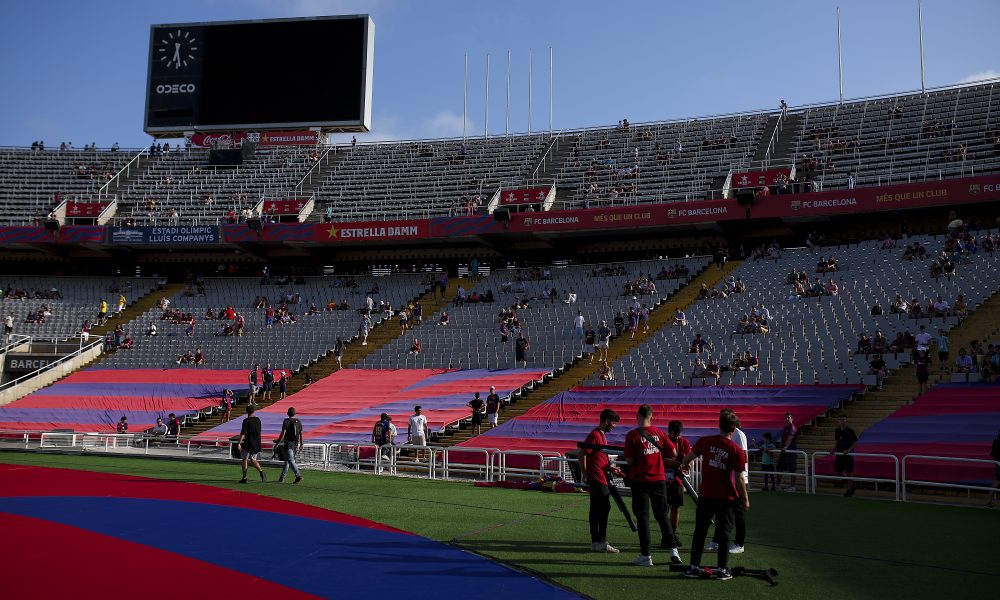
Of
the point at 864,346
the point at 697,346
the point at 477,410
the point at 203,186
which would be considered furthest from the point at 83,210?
the point at 864,346

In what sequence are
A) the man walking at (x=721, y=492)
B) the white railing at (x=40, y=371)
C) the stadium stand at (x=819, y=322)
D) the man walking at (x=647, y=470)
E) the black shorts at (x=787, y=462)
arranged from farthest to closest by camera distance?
the white railing at (x=40, y=371), the stadium stand at (x=819, y=322), the black shorts at (x=787, y=462), the man walking at (x=647, y=470), the man walking at (x=721, y=492)

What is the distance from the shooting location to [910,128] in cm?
3859

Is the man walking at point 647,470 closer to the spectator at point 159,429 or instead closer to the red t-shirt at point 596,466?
the red t-shirt at point 596,466

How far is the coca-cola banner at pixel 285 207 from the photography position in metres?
43.9

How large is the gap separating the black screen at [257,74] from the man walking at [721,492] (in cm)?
4198

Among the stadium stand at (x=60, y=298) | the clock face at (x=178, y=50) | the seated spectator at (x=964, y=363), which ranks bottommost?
the seated spectator at (x=964, y=363)

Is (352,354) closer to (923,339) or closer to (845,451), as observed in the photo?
(923,339)

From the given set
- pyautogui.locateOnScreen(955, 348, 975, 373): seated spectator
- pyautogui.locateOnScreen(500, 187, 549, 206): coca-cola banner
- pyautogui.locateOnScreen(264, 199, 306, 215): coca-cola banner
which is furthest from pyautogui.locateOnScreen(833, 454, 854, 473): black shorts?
pyautogui.locateOnScreen(264, 199, 306, 215): coca-cola banner

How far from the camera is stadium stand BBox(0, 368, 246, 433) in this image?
30031 mm

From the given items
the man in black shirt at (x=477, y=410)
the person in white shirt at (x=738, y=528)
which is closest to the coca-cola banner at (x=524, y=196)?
the man in black shirt at (x=477, y=410)

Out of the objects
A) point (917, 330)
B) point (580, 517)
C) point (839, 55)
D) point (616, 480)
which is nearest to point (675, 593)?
point (580, 517)

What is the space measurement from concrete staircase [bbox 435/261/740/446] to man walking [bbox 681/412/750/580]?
16.2 metres

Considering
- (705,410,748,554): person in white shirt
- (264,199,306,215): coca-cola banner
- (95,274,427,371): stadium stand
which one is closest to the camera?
(705,410,748,554): person in white shirt

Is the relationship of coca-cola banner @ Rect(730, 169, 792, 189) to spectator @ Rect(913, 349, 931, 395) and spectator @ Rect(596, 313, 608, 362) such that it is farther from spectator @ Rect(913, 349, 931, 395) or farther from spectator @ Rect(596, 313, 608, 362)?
spectator @ Rect(913, 349, 931, 395)
